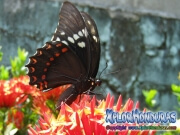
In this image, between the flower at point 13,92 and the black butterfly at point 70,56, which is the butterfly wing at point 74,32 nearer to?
the black butterfly at point 70,56

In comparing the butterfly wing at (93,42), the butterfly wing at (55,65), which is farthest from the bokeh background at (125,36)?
the butterfly wing at (93,42)

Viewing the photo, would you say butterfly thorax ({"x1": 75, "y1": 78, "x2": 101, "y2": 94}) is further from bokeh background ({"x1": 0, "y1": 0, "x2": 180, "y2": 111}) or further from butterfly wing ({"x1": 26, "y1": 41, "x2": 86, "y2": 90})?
bokeh background ({"x1": 0, "y1": 0, "x2": 180, "y2": 111})

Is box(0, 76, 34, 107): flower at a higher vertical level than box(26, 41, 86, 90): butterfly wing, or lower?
lower

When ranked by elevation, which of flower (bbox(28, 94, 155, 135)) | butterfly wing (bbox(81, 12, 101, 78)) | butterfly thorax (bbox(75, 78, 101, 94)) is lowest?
butterfly thorax (bbox(75, 78, 101, 94))

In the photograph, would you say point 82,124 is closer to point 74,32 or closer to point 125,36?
point 74,32

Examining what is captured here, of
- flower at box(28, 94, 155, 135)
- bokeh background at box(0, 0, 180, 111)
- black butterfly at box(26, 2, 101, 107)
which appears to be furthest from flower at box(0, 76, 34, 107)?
bokeh background at box(0, 0, 180, 111)

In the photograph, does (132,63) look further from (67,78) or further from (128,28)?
(67,78)

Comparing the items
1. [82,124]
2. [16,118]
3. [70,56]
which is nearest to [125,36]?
[70,56]
